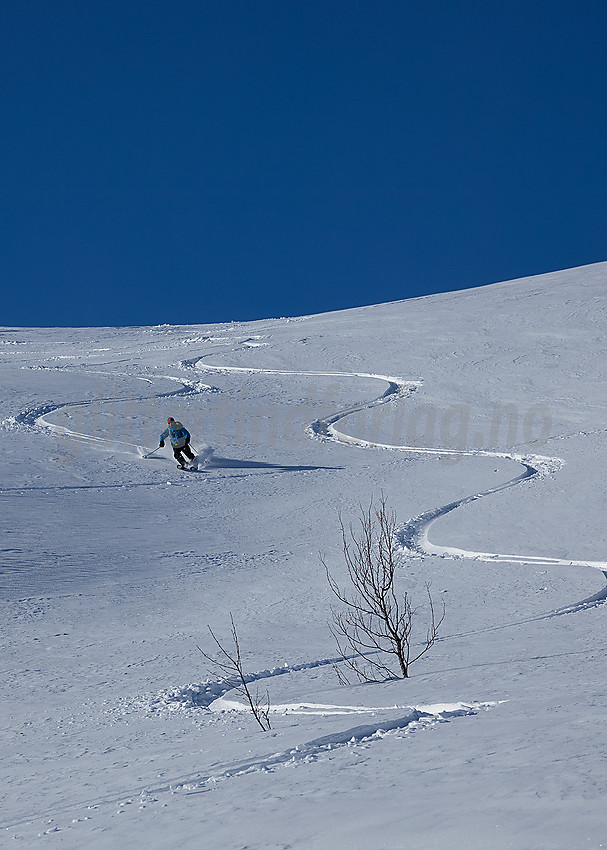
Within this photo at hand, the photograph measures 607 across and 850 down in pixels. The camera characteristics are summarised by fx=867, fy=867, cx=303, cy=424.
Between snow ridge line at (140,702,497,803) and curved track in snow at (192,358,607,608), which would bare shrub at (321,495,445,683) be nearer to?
snow ridge line at (140,702,497,803)

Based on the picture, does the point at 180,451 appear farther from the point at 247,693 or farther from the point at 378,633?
the point at 247,693

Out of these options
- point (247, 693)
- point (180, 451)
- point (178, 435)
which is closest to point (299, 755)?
point (247, 693)

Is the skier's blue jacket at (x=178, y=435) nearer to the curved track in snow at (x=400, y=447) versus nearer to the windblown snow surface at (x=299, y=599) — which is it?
the windblown snow surface at (x=299, y=599)

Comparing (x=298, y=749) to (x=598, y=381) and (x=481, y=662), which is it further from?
(x=598, y=381)

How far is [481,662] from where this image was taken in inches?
249

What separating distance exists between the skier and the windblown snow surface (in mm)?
280

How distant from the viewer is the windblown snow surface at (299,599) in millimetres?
3500

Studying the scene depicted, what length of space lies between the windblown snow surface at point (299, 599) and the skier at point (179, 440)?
0.92ft

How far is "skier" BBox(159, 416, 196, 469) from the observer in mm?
16641

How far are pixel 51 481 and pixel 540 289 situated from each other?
27955 mm

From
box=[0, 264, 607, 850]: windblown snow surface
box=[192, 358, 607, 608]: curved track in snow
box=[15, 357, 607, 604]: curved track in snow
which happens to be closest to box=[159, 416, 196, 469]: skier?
box=[0, 264, 607, 850]: windblown snow surface

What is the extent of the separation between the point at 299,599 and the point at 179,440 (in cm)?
760

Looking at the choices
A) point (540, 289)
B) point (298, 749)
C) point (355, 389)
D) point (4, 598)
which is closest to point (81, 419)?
point (355, 389)

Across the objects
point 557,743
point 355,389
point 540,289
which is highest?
point 540,289
